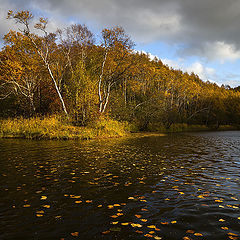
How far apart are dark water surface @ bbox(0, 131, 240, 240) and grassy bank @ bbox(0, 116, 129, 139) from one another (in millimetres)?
14610

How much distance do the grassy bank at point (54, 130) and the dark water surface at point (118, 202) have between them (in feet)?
47.9

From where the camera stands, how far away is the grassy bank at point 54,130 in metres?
25.5

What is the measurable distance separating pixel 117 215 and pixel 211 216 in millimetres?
2428

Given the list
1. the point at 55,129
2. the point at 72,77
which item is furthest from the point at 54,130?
the point at 72,77

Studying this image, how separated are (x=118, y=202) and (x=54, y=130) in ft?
68.7

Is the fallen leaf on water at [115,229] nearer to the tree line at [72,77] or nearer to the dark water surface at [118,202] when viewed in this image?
the dark water surface at [118,202]

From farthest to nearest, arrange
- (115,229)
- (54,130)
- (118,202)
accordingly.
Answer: (54,130) → (118,202) → (115,229)

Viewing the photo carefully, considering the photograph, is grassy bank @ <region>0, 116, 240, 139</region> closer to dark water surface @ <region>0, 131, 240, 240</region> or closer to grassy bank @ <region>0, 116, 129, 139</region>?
grassy bank @ <region>0, 116, 129, 139</region>

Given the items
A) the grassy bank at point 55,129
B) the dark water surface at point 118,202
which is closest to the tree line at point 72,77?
the grassy bank at point 55,129

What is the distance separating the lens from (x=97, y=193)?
23.5 feet

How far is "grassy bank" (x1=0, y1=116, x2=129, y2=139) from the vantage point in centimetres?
2555

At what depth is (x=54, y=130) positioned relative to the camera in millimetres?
25797

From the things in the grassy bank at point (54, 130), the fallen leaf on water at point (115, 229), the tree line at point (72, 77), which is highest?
the tree line at point (72, 77)

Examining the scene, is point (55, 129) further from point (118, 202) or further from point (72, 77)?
point (118, 202)
